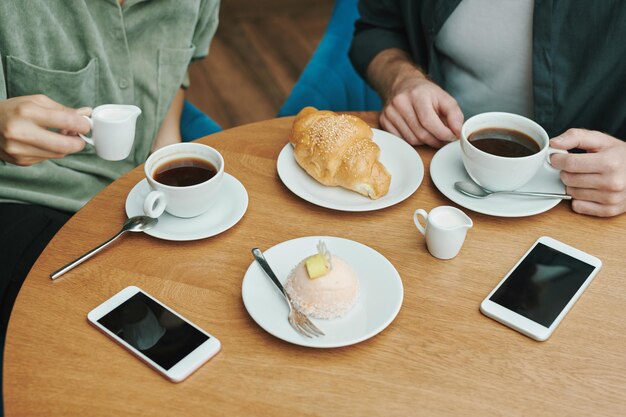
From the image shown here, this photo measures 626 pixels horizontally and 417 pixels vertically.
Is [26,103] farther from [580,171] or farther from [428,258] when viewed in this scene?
[580,171]

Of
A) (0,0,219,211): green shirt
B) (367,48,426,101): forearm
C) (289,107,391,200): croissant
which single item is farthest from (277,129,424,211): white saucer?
(0,0,219,211): green shirt

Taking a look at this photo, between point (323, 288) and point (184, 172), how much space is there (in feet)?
1.35

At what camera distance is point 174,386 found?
0.84 m

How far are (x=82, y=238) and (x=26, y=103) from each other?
0.27 metres

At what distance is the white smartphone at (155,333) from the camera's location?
86 centimetres

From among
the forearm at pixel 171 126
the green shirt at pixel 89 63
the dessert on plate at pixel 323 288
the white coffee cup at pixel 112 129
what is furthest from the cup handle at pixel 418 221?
the forearm at pixel 171 126

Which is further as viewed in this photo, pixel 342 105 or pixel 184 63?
pixel 342 105

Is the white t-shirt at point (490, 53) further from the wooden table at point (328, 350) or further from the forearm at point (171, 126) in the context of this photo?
the forearm at point (171, 126)

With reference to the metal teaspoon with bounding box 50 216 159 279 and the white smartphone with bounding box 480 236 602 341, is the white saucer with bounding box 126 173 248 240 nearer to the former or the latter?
the metal teaspoon with bounding box 50 216 159 279

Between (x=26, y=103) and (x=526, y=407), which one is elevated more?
(x=26, y=103)

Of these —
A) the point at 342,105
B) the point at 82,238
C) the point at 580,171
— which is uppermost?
the point at 580,171

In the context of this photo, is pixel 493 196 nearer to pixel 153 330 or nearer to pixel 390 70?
pixel 390 70

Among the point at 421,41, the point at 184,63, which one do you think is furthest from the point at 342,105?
the point at 184,63

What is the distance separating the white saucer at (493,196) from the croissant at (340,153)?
0.13m
